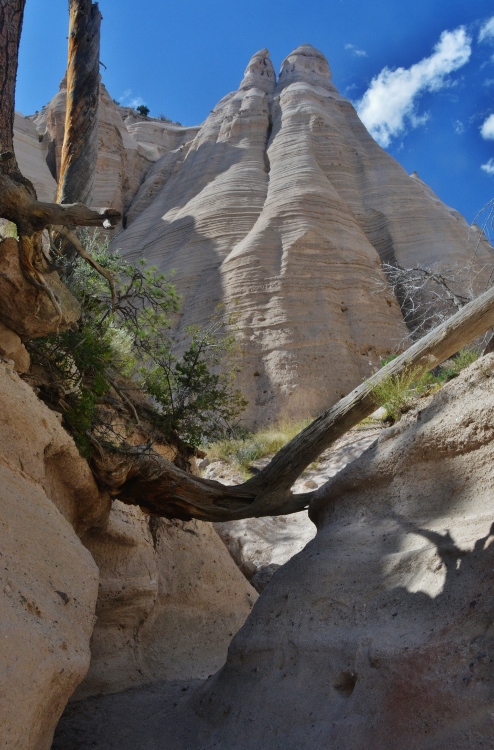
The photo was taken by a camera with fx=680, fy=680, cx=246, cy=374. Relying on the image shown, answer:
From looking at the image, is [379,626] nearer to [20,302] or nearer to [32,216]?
[20,302]

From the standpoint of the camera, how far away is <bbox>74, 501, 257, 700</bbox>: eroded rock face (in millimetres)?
6312

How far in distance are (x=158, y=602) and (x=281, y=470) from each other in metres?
2.10

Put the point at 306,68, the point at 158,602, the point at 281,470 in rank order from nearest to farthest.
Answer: the point at 281,470 < the point at 158,602 < the point at 306,68

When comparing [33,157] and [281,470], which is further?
[33,157]

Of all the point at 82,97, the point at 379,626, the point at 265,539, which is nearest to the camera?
the point at 379,626

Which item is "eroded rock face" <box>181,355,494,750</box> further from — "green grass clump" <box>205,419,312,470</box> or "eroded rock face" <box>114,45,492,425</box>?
"eroded rock face" <box>114,45,492,425</box>

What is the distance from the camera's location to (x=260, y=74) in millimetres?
30922

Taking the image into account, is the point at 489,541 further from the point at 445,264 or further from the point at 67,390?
the point at 445,264

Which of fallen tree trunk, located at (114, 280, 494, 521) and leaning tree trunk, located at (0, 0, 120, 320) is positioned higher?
leaning tree trunk, located at (0, 0, 120, 320)

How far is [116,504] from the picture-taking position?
6984mm

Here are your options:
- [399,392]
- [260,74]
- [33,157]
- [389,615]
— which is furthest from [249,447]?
[260,74]

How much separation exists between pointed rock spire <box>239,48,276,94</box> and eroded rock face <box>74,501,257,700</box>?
26.1m

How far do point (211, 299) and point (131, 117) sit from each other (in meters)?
21.3

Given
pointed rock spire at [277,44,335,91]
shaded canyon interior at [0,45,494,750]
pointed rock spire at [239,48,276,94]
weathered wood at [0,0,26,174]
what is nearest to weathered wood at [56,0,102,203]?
Result: weathered wood at [0,0,26,174]
